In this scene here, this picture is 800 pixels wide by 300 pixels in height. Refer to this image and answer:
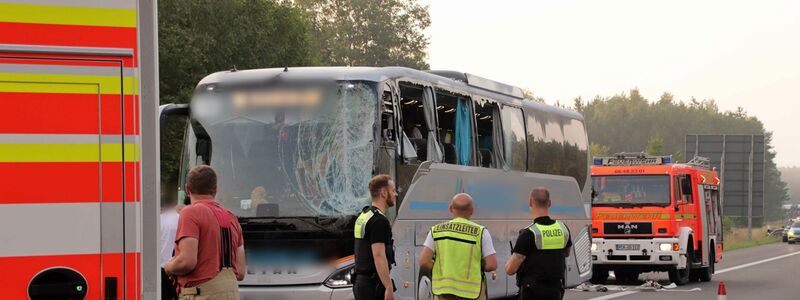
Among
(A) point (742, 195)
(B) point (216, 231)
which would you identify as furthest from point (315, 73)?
(A) point (742, 195)

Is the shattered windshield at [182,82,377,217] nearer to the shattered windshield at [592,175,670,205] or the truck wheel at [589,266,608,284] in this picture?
the shattered windshield at [592,175,670,205]

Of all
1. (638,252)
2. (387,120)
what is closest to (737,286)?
(638,252)

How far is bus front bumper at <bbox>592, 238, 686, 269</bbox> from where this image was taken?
27562 mm

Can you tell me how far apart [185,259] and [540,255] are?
3.84 m

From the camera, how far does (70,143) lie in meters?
5.83

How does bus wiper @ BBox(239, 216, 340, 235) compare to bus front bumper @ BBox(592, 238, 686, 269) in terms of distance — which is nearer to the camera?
bus wiper @ BBox(239, 216, 340, 235)

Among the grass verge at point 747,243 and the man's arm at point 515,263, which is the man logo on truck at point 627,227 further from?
the grass verge at point 747,243

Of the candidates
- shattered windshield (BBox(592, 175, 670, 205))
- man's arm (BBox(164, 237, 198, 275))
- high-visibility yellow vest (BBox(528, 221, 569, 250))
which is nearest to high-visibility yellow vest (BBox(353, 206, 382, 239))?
high-visibility yellow vest (BBox(528, 221, 569, 250))

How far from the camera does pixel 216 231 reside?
7863 millimetres

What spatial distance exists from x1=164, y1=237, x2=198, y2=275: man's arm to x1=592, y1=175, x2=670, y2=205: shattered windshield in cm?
2119

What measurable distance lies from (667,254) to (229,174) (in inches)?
631

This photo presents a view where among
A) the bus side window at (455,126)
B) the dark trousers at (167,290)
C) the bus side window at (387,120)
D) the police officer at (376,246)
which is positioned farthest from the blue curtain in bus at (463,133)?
the dark trousers at (167,290)

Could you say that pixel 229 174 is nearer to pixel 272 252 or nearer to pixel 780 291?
pixel 272 252

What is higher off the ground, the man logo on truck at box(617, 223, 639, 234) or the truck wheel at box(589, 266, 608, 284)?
the man logo on truck at box(617, 223, 639, 234)
